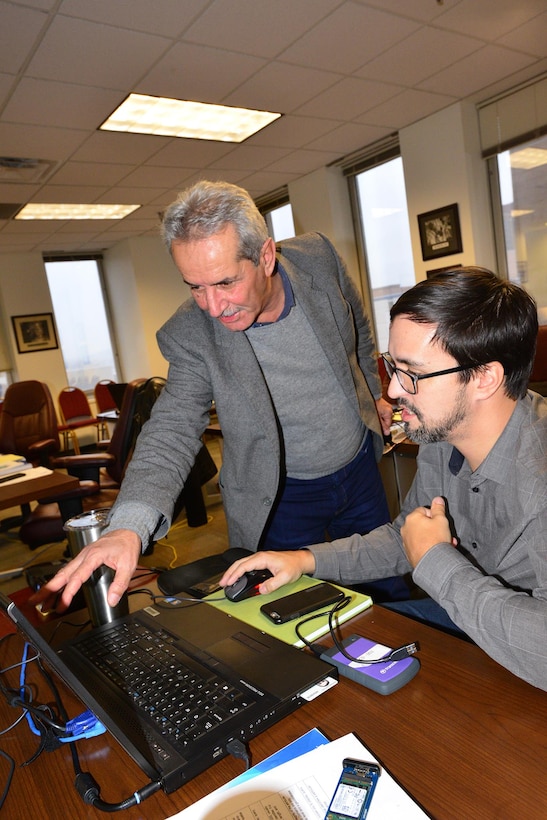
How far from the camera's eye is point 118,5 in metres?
2.78

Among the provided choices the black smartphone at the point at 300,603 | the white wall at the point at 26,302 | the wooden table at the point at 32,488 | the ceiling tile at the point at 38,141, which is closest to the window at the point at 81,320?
the white wall at the point at 26,302

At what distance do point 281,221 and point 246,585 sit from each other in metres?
7.06

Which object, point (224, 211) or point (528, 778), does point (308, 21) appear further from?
point (528, 778)

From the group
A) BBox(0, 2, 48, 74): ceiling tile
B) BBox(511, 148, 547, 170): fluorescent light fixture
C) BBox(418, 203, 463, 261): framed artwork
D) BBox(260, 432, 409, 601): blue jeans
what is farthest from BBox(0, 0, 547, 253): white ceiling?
BBox(260, 432, 409, 601): blue jeans

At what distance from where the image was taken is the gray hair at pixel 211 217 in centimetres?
126

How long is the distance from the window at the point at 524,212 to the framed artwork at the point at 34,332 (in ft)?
20.5

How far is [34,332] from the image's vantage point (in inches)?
326

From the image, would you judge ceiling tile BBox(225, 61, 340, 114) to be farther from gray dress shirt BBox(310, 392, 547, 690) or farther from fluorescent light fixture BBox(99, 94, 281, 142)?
gray dress shirt BBox(310, 392, 547, 690)

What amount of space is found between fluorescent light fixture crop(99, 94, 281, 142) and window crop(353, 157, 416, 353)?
191 cm

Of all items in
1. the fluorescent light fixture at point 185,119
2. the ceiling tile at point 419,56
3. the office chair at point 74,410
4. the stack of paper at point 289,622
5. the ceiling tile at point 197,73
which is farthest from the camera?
the office chair at point 74,410

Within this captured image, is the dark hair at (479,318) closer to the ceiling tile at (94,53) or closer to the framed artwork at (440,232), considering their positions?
the ceiling tile at (94,53)

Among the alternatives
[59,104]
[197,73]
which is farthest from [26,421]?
[197,73]

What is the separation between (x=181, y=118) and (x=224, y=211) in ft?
12.0

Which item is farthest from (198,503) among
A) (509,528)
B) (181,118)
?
(509,528)
